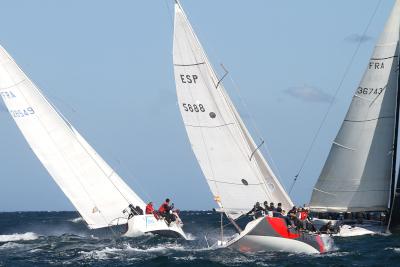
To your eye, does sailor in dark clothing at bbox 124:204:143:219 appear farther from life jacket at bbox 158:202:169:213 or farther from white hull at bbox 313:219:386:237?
white hull at bbox 313:219:386:237

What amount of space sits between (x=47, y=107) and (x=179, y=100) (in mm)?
8703

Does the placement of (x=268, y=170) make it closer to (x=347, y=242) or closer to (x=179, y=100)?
(x=179, y=100)

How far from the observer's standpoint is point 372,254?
3222cm

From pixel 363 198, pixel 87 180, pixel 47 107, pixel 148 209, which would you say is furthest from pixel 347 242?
pixel 47 107

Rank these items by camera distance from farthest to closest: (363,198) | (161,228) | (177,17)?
1. (363,198)
2. (161,228)
3. (177,17)

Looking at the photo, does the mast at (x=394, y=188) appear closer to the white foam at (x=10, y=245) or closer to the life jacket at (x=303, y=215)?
the life jacket at (x=303, y=215)

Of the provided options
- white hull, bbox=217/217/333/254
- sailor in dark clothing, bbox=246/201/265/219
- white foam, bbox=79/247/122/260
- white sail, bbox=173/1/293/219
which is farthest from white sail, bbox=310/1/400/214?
white foam, bbox=79/247/122/260

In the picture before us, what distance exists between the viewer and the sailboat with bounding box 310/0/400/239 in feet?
137

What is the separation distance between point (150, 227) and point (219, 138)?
6.52m

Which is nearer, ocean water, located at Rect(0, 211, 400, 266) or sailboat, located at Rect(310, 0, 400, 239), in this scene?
ocean water, located at Rect(0, 211, 400, 266)

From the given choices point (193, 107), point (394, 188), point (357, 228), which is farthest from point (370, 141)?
A: point (193, 107)

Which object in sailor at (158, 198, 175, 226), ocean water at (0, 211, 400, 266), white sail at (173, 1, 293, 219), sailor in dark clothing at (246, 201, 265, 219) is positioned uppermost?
white sail at (173, 1, 293, 219)

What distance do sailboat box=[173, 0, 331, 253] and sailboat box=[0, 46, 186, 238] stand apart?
547 centimetres

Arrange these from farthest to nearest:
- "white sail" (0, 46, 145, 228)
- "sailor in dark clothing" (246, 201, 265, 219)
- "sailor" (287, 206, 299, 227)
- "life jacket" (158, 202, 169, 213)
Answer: "white sail" (0, 46, 145, 228) < "life jacket" (158, 202, 169, 213) < "sailor in dark clothing" (246, 201, 265, 219) < "sailor" (287, 206, 299, 227)
